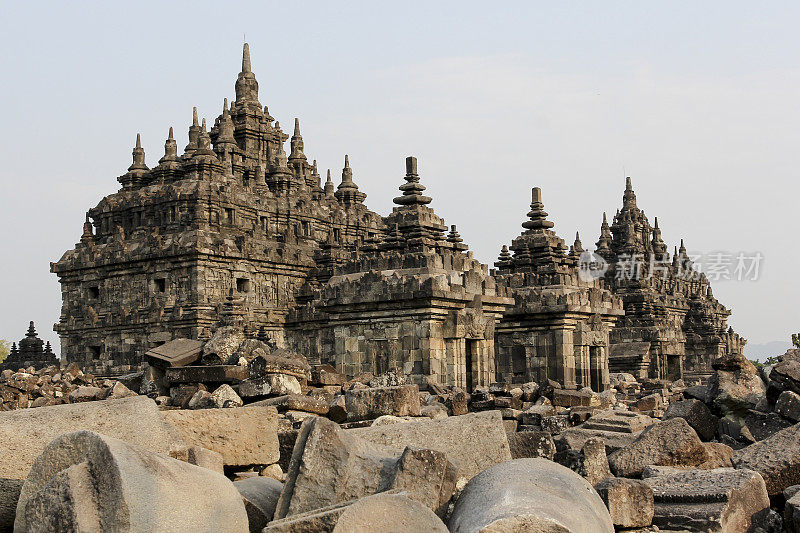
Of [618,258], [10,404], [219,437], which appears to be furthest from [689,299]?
[219,437]

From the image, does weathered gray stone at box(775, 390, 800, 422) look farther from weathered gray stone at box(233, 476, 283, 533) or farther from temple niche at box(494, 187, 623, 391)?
temple niche at box(494, 187, 623, 391)

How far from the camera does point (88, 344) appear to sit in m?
37.1

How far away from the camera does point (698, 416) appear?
35.2 feet

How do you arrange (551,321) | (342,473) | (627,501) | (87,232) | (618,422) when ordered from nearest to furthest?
(342,473) → (627,501) → (618,422) → (551,321) → (87,232)

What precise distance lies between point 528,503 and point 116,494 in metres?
2.18

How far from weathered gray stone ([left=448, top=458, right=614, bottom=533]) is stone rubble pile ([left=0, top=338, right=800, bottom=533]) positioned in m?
0.01

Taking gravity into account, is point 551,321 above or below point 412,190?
below

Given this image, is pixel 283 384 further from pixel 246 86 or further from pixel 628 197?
pixel 628 197

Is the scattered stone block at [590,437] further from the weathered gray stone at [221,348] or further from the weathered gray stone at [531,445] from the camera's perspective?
the weathered gray stone at [221,348]

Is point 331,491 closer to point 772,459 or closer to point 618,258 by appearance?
point 772,459

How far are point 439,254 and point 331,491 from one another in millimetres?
14820

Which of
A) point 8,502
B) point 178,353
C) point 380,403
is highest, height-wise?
point 178,353

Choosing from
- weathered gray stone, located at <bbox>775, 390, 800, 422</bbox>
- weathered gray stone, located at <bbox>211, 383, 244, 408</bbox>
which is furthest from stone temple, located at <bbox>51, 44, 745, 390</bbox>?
weathered gray stone, located at <bbox>775, 390, 800, 422</bbox>

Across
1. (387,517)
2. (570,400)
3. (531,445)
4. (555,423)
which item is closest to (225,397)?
(555,423)
